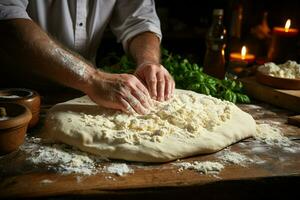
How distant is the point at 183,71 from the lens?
2070mm

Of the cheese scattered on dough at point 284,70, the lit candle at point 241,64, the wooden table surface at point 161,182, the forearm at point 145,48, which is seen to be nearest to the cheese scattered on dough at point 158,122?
the wooden table surface at point 161,182

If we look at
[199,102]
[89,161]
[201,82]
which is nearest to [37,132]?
[89,161]

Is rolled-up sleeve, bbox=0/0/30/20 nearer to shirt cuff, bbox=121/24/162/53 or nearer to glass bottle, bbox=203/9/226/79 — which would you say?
shirt cuff, bbox=121/24/162/53

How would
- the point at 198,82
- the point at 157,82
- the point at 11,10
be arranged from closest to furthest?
the point at 11,10, the point at 157,82, the point at 198,82

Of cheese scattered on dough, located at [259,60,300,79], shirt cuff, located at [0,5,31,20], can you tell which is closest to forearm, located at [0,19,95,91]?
shirt cuff, located at [0,5,31,20]

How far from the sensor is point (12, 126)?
1218 mm

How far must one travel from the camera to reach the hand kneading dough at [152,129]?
50.8 inches

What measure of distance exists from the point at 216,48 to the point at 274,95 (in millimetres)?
465

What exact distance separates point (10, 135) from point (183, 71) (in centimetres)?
109

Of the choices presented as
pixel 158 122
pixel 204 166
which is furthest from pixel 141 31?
pixel 204 166

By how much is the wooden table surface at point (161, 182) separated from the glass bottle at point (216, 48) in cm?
102

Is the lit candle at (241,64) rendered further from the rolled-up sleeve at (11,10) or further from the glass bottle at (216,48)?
the rolled-up sleeve at (11,10)

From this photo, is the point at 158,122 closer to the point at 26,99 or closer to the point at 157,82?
the point at 157,82

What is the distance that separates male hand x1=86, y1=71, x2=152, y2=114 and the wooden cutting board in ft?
2.75
